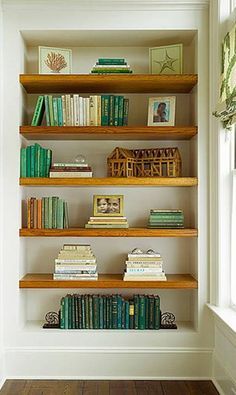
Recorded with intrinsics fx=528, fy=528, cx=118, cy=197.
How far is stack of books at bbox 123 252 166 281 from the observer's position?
11.8ft

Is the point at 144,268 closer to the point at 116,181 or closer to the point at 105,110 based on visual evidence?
the point at 116,181

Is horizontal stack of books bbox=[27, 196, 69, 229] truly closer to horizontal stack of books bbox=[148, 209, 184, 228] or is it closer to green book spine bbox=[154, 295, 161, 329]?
horizontal stack of books bbox=[148, 209, 184, 228]

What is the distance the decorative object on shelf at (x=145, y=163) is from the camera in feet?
11.9

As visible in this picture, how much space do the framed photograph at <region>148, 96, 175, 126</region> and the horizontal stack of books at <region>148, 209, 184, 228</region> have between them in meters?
0.61

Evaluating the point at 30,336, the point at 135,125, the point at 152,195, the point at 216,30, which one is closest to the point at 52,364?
the point at 30,336

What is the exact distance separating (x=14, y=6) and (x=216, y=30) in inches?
53.4

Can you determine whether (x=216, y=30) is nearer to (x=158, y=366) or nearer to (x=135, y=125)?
(x=135, y=125)

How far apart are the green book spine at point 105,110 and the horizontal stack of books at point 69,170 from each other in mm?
324

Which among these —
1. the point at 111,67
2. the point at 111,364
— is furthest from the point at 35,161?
the point at 111,364

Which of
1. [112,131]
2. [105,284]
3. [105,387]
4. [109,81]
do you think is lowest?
[105,387]

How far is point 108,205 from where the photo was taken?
3.68 m

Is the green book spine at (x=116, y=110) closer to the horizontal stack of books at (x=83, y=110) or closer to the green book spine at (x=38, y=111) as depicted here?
the horizontal stack of books at (x=83, y=110)

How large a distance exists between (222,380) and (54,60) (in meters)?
2.39

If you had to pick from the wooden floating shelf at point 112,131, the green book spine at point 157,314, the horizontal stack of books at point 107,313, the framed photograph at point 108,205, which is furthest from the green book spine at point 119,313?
the wooden floating shelf at point 112,131
